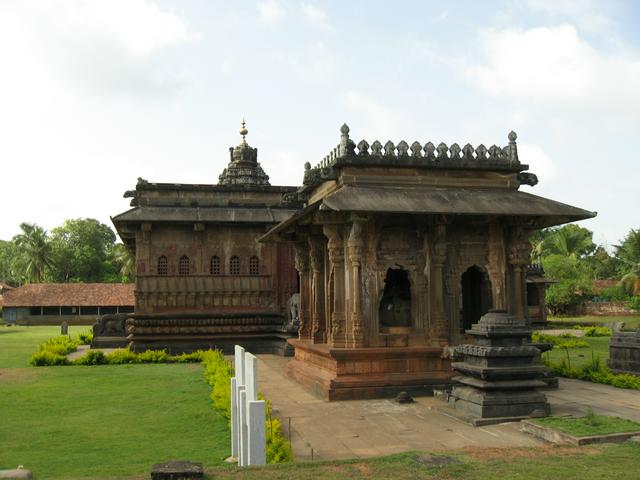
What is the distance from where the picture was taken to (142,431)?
10195 mm

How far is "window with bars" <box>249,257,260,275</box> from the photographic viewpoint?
26353mm

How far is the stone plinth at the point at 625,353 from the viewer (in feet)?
50.0

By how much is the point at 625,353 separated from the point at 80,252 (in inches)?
2861

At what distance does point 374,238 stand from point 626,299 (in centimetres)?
4913

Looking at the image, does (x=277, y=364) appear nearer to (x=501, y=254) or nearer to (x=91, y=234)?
(x=501, y=254)

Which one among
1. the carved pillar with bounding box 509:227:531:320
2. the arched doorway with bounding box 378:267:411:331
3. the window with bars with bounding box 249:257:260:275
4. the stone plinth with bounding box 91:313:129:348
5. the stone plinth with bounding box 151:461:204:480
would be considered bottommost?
the stone plinth with bounding box 151:461:204:480

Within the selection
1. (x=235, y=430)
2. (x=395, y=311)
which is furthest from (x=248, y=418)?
(x=395, y=311)

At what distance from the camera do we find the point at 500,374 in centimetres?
1035

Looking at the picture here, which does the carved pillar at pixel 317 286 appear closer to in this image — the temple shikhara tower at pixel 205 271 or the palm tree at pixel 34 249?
the temple shikhara tower at pixel 205 271

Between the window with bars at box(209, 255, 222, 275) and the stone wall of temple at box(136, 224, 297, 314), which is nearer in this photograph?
the stone wall of temple at box(136, 224, 297, 314)

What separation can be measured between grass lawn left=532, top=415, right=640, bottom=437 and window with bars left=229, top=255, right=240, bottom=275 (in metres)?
18.2

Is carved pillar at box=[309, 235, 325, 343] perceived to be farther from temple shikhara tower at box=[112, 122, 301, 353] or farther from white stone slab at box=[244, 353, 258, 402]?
temple shikhara tower at box=[112, 122, 301, 353]

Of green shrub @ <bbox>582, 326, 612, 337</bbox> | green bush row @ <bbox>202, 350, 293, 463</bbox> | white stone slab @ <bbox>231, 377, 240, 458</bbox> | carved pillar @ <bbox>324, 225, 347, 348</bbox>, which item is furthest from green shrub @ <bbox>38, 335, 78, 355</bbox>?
green shrub @ <bbox>582, 326, 612, 337</bbox>

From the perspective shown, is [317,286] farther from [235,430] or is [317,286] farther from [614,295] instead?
[614,295]
